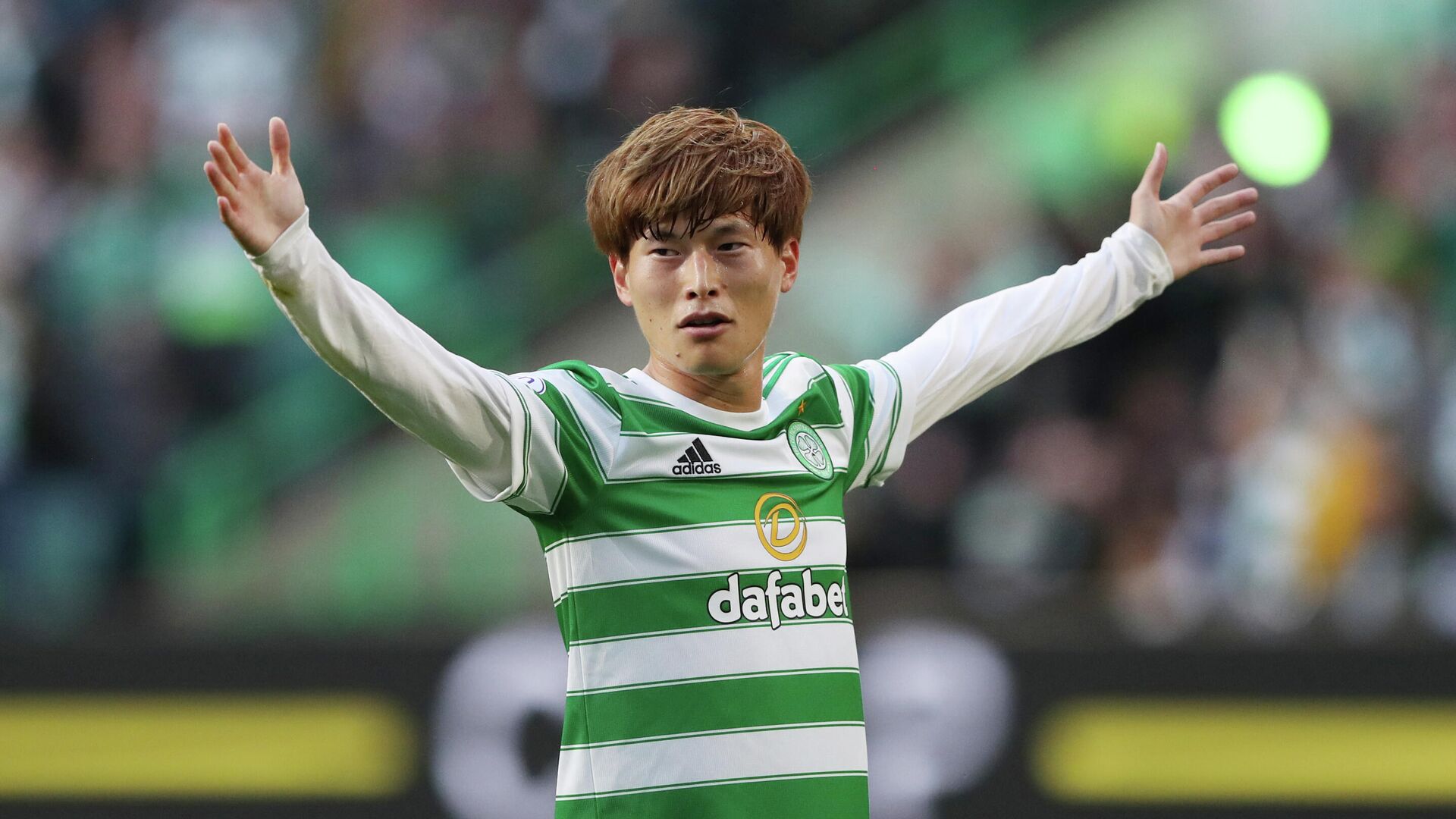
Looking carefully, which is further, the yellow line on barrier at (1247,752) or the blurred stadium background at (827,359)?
the blurred stadium background at (827,359)

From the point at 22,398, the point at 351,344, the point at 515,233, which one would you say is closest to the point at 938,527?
the point at 515,233

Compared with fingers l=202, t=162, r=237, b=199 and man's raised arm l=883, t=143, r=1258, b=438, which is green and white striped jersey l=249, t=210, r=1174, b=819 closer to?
fingers l=202, t=162, r=237, b=199

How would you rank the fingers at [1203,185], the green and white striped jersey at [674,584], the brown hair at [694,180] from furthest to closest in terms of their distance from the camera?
the fingers at [1203,185] < the brown hair at [694,180] < the green and white striped jersey at [674,584]

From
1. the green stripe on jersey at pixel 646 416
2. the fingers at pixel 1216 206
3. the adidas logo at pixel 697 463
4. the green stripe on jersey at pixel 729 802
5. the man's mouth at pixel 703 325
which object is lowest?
the green stripe on jersey at pixel 729 802

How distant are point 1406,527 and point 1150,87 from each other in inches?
107

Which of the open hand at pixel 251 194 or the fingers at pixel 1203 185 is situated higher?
the fingers at pixel 1203 185

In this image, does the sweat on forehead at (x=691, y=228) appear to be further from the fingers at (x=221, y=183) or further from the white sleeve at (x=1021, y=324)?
the fingers at (x=221, y=183)

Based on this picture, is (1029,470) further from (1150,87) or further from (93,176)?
(93,176)

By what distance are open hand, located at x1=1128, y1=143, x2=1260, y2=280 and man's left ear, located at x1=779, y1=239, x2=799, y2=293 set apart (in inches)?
34.7

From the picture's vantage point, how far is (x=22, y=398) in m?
7.68

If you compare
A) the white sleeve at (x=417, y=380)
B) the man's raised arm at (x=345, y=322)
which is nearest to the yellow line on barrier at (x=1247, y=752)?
the white sleeve at (x=417, y=380)

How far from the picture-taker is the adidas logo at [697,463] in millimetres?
3109

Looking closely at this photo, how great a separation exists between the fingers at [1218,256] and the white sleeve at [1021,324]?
0.25 feet

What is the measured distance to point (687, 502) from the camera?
10.1ft
